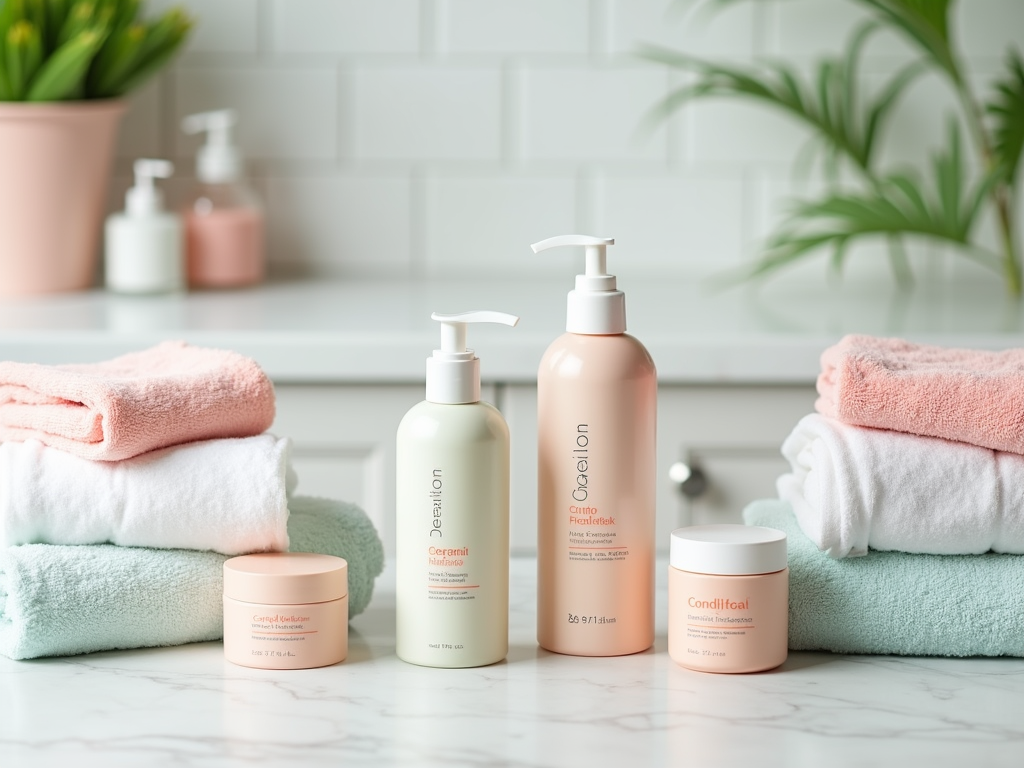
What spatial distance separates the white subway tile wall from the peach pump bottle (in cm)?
123

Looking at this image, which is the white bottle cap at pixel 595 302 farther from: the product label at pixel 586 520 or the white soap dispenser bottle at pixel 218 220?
the white soap dispenser bottle at pixel 218 220

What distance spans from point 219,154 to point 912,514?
1.29 meters

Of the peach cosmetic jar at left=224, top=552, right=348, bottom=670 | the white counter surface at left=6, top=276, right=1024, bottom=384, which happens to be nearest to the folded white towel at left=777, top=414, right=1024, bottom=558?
the peach cosmetic jar at left=224, top=552, right=348, bottom=670

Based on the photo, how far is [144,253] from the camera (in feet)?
5.68

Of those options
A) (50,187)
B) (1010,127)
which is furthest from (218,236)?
(1010,127)

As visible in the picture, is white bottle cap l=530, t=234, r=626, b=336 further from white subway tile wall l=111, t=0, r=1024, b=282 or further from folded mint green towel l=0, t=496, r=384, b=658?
white subway tile wall l=111, t=0, r=1024, b=282

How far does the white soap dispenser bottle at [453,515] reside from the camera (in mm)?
687

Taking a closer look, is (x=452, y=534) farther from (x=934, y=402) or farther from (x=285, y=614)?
(x=934, y=402)

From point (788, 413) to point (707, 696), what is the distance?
0.79 metres

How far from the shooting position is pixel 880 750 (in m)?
0.60

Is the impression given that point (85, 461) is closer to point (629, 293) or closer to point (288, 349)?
point (288, 349)

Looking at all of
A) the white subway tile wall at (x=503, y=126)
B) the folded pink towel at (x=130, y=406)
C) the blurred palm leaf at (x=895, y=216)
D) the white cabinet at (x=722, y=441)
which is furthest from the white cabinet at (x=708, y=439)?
the folded pink towel at (x=130, y=406)

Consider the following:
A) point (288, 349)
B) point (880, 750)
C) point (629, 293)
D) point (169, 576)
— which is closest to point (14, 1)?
point (288, 349)

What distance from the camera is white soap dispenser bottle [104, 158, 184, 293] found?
5.67 ft
